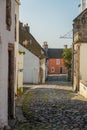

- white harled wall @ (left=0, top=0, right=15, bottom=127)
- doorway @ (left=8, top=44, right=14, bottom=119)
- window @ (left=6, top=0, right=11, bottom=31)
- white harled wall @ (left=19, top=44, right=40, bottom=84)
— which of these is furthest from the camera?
white harled wall @ (left=19, top=44, right=40, bottom=84)

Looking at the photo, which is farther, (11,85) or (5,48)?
(11,85)

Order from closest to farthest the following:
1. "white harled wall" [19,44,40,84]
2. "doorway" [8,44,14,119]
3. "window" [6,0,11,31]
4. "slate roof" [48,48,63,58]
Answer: "window" [6,0,11,31]
"doorway" [8,44,14,119]
"white harled wall" [19,44,40,84]
"slate roof" [48,48,63,58]

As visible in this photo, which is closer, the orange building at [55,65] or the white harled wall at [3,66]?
the white harled wall at [3,66]

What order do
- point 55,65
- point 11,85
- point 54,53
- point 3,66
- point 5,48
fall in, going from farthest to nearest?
1. point 54,53
2. point 55,65
3. point 11,85
4. point 5,48
5. point 3,66

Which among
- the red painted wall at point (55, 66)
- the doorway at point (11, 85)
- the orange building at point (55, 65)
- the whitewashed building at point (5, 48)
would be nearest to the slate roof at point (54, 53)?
the orange building at point (55, 65)

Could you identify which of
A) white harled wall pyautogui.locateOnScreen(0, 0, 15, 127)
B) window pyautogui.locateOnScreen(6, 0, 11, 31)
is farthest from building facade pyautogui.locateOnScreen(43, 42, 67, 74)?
white harled wall pyautogui.locateOnScreen(0, 0, 15, 127)

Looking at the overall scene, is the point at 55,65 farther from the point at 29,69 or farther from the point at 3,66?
the point at 3,66

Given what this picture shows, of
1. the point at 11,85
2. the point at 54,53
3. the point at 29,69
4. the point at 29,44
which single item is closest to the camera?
the point at 11,85

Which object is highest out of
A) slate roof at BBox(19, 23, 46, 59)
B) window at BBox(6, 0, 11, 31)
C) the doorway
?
slate roof at BBox(19, 23, 46, 59)

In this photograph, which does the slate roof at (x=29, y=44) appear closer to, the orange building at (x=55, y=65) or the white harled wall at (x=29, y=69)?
the white harled wall at (x=29, y=69)

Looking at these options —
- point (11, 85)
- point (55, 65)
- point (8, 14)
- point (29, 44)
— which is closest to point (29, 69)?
point (29, 44)

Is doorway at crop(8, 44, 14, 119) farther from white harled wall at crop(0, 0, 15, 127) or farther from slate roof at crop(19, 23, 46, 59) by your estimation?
slate roof at crop(19, 23, 46, 59)

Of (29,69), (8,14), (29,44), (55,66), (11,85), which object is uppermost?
(29,44)

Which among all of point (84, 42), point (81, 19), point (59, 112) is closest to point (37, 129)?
point (59, 112)
